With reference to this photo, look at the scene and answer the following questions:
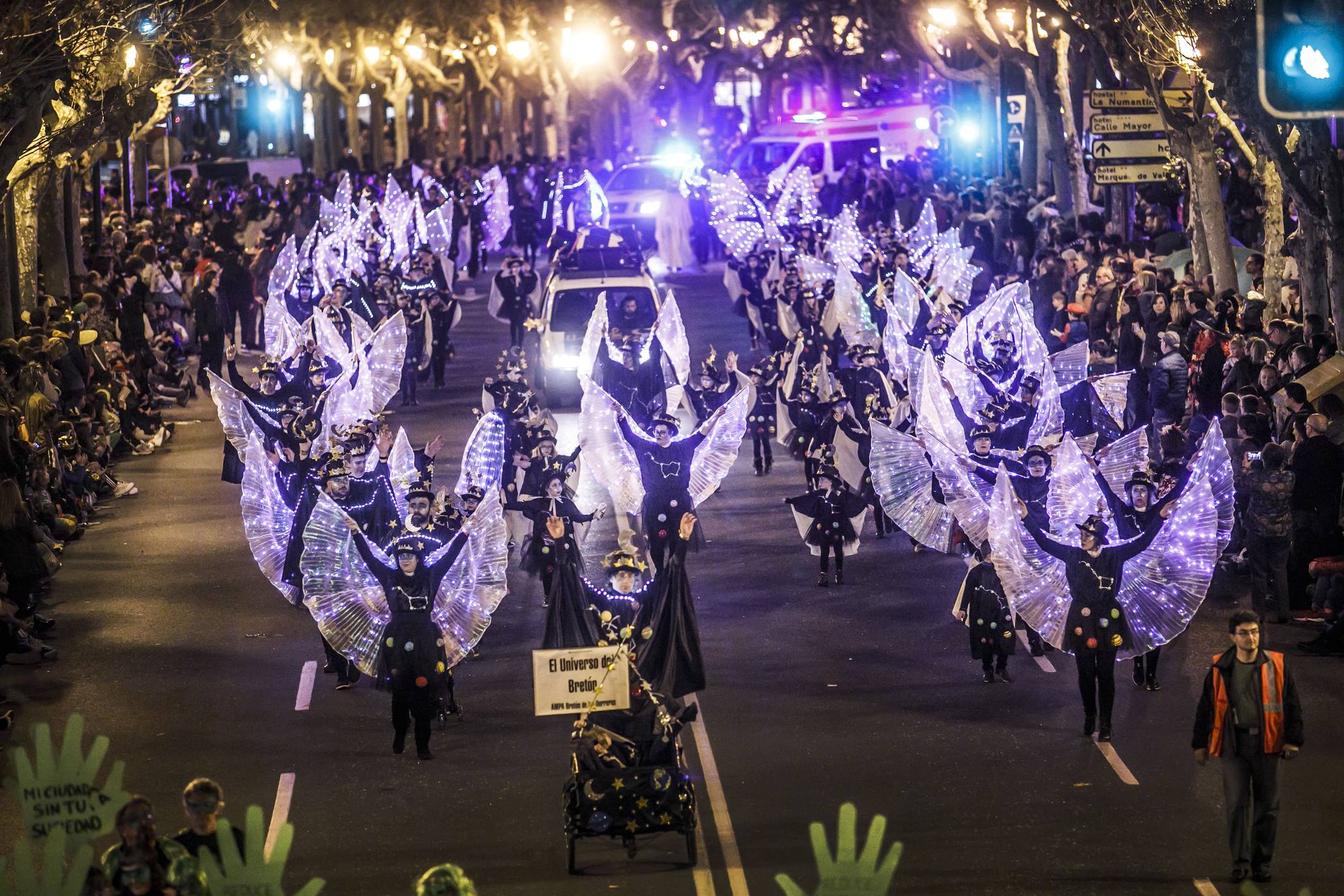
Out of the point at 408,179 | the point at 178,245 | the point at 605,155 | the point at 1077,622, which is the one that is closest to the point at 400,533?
the point at 1077,622

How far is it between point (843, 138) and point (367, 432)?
34573 mm

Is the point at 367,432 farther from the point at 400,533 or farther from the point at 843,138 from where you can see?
the point at 843,138

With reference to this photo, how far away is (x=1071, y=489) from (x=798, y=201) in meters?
22.7

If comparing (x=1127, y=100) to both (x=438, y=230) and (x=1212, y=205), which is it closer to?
(x=1212, y=205)

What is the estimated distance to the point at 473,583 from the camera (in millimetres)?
13219

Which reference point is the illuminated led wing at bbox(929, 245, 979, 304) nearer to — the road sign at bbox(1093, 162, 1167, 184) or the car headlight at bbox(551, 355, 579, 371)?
the road sign at bbox(1093, 162, 1167, 184)

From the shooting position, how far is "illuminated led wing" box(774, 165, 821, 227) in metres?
34.0

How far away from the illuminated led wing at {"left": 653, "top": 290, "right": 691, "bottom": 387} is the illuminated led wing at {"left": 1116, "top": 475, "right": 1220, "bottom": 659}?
8776mm

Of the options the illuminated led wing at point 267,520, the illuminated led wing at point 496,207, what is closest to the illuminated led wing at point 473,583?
the illuminated led wing at point 267,520

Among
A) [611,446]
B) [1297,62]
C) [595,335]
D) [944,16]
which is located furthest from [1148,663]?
[944,16]

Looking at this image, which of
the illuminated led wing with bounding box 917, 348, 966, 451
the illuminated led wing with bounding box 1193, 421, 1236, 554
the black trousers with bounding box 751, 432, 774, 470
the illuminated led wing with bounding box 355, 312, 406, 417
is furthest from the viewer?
the black trousers with bounding box 751, 432, 774, 470

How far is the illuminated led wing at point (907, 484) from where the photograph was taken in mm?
15961

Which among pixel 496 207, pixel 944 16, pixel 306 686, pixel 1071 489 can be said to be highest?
pixel 944 16

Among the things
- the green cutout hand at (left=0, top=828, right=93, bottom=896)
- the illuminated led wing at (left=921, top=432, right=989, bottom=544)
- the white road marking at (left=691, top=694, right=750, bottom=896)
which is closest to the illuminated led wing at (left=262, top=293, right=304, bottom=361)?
the illuminated led wing at (left=921, top=432, right=989, bottom=544)
